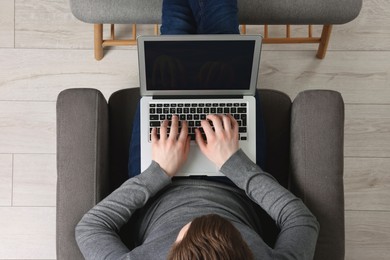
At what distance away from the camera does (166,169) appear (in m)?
0.99

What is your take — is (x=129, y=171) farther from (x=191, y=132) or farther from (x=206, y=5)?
(x=206, y=5)

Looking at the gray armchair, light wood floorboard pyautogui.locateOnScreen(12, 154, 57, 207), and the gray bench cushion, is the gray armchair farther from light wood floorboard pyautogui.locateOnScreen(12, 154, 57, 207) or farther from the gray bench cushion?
light wood floorboard pyautogui.locateOnScreen(12, 154, 57, 207)

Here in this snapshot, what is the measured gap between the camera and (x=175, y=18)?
1.13 metres

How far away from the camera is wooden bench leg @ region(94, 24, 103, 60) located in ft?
4.43

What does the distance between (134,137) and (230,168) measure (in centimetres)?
22

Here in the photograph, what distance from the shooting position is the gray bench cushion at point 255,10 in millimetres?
1167

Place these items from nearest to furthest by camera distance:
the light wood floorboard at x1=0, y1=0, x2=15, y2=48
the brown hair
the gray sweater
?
the brown hair
the gray sweater
the light wood floorboard at x1=0, y1=0, x2=15, y2=48

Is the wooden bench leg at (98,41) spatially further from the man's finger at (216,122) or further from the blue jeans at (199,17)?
the man's finger at (216,122)

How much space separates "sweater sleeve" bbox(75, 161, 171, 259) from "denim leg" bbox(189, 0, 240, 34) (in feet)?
1.18

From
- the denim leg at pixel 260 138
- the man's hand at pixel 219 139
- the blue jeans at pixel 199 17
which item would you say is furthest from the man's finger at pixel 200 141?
the blue jeans at pixel 199 17

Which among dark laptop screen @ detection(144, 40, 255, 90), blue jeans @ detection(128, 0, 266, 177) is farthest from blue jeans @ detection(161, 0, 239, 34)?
dark laptop screen @ detection(144, 40, 255, 90)

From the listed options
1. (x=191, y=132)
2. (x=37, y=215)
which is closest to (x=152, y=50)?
(x=191, y=132)

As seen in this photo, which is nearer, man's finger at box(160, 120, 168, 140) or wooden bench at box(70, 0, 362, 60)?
man's finger at box(160, 120, 168, 140)

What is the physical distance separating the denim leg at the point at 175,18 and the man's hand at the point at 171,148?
0.24m
